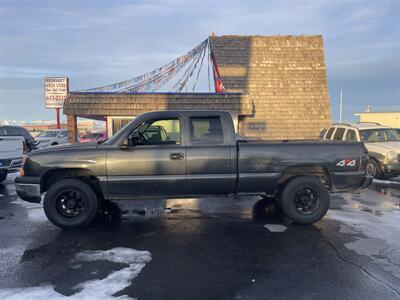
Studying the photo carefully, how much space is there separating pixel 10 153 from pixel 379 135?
12011mm

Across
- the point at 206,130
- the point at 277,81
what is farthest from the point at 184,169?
the point at 277,81

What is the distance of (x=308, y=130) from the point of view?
1755 centimetres

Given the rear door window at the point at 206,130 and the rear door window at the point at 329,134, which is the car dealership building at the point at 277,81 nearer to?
the rear door window at the point at 329,134

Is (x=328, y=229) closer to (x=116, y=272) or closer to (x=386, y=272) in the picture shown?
(x=386, y=272)

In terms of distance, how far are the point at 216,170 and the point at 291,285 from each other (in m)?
2.27

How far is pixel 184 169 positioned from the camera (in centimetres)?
506

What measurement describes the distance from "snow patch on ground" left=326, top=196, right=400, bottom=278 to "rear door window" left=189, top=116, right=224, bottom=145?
8.37 feet

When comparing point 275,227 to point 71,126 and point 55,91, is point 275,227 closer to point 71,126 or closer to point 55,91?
point 71,126

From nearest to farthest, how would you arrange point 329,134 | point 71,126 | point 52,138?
point 329,134, point 71,126, point 52,138

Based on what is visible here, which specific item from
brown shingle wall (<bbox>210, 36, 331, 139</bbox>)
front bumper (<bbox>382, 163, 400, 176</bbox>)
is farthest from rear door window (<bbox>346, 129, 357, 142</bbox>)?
brown shingle wall (<bbox>210, 36, 331, 139</bbox>)

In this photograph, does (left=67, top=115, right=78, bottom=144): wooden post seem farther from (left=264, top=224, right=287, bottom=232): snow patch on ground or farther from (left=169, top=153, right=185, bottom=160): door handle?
→ (left=264, top=224, right=287, bottom=232): snow patch on ground

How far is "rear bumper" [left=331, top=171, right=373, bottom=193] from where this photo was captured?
531cm

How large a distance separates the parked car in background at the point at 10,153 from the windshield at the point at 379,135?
437 inches

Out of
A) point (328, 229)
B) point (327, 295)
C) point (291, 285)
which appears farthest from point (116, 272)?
point (328, 229)
